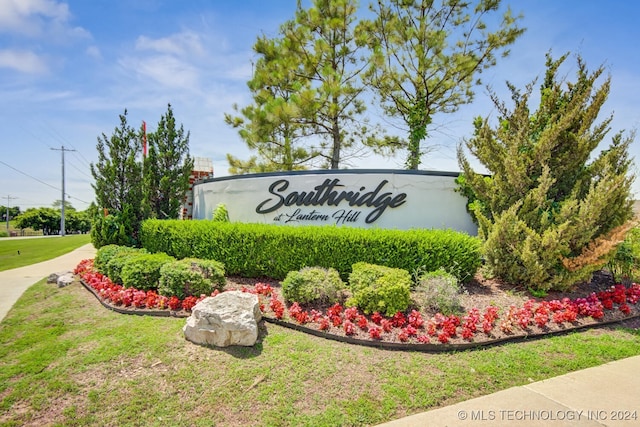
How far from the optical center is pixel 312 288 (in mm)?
5043

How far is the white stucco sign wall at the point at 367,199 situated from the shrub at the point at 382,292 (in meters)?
2.98

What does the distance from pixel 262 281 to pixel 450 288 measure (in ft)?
12.1

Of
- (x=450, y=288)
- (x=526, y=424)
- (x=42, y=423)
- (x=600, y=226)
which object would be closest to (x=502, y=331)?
(x=450, y=288)

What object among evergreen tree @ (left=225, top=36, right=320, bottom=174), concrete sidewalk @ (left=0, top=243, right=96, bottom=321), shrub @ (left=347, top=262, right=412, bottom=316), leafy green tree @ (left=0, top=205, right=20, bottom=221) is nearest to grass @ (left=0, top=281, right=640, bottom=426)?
shrub @ (left=347, top=262, right=412, bottom=316)

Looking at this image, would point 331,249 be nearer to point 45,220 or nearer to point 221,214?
point 221,214

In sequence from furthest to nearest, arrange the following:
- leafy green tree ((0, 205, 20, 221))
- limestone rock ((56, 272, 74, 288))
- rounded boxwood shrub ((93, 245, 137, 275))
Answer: leafy green tree ((0, 205, 20, 221)) → rounded boxwood shrub ((93, 245, 137, 275)) → limestone rock ((56, 272, 74, 288))

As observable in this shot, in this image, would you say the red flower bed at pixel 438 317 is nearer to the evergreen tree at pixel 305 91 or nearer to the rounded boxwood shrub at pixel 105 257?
the rounded boxwood shrub at pixel 105 257

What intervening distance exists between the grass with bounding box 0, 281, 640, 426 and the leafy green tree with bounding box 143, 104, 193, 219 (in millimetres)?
6577

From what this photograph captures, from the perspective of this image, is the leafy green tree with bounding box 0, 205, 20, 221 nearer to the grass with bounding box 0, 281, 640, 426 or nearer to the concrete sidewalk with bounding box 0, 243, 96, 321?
the concrete sidewalk with bounding box 0, 243, 96, 321

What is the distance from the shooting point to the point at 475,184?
22.4ft

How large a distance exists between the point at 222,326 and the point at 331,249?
274cm

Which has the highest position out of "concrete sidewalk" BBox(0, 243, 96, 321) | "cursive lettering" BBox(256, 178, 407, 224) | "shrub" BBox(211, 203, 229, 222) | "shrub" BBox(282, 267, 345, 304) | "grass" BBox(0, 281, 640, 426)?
"cursive lettering" BBox(256, 178, 407, 224)

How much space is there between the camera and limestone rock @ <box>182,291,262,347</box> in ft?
13.1

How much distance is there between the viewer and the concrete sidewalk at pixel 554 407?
9.09 ft
